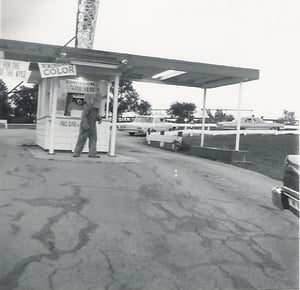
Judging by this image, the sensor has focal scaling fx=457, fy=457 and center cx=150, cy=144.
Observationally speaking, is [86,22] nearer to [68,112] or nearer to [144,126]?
[68,112]

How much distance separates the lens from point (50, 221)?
6.25 m

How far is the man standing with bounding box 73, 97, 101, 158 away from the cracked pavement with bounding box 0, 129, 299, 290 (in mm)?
2359

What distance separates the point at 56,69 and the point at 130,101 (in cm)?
3870

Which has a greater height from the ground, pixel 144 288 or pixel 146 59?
pixel 146 59

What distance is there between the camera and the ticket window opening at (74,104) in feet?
46.6

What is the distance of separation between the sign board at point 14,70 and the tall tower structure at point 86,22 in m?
11.4

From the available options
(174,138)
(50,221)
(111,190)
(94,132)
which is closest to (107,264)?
(50,221)

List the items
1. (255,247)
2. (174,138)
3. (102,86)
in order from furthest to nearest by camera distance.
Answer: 1. (174,138)
2. (102,86)
3. (255,247)

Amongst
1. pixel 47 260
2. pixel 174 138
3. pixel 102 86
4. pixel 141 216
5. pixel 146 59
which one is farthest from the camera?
pixel 174 138

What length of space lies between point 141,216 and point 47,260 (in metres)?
2.18

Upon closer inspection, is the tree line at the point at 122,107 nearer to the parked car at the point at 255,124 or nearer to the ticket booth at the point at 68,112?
the parked car at the point at 255,124

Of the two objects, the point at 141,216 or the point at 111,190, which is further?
the point at 111,190

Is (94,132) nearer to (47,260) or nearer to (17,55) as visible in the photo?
(17,55)

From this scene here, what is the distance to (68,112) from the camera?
46.9ft
